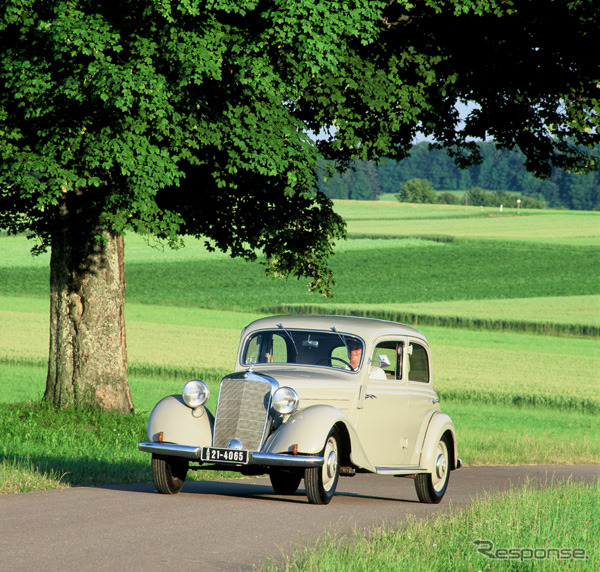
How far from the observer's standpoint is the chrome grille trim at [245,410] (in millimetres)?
9484

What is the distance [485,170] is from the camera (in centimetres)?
18462

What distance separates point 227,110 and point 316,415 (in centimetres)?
653

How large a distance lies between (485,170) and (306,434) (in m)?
180

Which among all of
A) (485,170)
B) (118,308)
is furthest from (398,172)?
(118,308)

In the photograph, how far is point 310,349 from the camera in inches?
420

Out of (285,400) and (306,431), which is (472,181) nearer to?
(285,400)

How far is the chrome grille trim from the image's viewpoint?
948 cm

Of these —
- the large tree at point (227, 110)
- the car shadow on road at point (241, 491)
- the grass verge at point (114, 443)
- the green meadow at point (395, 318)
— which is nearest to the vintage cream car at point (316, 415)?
the car shadow on road at point (241, 491)

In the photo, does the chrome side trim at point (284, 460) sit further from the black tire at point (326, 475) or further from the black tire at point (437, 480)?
the black tire at point (437, 480)

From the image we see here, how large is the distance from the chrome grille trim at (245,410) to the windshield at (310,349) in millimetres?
1096

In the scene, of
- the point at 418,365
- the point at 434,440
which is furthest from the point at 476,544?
the point at 418,365

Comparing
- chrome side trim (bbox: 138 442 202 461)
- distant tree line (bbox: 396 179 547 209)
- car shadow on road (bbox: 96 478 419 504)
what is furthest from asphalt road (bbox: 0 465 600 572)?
distant tree line (bbox: 396 179 547 209)

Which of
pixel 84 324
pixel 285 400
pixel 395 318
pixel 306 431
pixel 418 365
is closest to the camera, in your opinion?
pixel 306 431

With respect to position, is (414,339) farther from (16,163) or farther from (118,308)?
(118,308)
